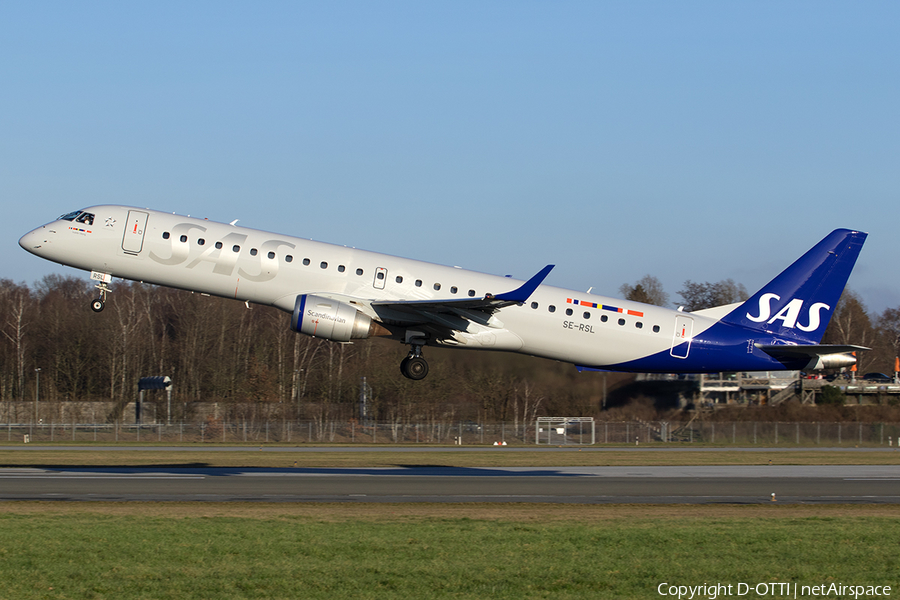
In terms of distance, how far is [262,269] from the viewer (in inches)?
1164

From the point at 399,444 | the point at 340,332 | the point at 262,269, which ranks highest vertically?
the point at 262,269

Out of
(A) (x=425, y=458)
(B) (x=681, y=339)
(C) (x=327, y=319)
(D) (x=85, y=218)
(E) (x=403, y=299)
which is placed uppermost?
(D) (x=85, y=218)

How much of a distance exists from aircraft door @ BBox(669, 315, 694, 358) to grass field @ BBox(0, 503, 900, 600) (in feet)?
28.9

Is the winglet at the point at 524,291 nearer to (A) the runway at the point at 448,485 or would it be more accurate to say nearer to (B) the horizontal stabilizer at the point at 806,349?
(A) the runway at the point at 448,485

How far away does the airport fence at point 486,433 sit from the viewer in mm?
60000

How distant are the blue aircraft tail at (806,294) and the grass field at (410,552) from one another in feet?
35.5

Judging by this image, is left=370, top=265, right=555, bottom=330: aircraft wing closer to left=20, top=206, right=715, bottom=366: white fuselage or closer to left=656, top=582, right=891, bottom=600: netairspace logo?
left=20, top=206, right=715, bottom=366: white fuselage

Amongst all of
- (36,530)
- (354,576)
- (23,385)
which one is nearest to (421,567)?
(354,576)

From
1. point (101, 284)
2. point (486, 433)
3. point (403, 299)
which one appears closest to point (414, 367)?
point (403, 299)

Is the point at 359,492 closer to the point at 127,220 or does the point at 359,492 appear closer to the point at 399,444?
the point at 127,220

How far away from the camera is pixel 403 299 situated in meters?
30.5

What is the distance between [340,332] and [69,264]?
998 cm

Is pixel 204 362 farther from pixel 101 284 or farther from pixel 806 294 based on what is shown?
pixel 806 294

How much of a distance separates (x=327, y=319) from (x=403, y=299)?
9.99 ft
